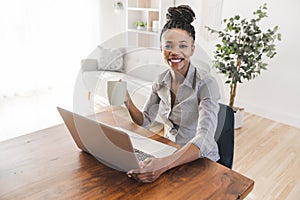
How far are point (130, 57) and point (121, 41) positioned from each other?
0.99 meters

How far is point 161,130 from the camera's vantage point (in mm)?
2520

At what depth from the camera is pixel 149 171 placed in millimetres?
785

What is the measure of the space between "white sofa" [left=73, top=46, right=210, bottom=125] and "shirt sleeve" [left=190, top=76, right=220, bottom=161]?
1.52 m

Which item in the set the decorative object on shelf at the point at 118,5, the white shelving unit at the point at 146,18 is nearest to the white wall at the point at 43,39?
the decorative object on shelf at the point at 118,5

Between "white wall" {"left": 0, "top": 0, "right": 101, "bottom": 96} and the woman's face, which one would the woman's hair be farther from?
"white wall" {"left": 0, "top": 0, "right": 101, "bottom": 96}

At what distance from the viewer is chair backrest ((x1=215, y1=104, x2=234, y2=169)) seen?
3.78 feet

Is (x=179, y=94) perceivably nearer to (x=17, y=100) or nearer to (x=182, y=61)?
(x=182, y=61)

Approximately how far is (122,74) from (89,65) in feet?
1.53

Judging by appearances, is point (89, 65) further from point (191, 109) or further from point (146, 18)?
point (191, 109)

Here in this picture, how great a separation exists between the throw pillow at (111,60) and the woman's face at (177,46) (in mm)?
2391

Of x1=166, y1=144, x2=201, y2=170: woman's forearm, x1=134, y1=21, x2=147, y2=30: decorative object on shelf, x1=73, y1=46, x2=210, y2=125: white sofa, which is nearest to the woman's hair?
x1=166, y1=144, x2=201, y2=170: woman's forearm

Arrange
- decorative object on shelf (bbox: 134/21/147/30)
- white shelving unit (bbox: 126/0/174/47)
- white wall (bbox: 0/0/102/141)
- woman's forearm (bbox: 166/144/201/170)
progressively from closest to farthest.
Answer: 1. woman's forearm (bbox: 166/144/201/170)
2. white wall (bbox: 0/0/102/141)
3. white shelving unit (bbox: 126/0/174/47)
4. decorative object on shelf (bbox: 134/21/147/30)

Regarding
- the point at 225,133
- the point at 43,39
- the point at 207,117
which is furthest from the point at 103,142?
the point at 43,39

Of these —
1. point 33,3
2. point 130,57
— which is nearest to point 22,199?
point 130,57
